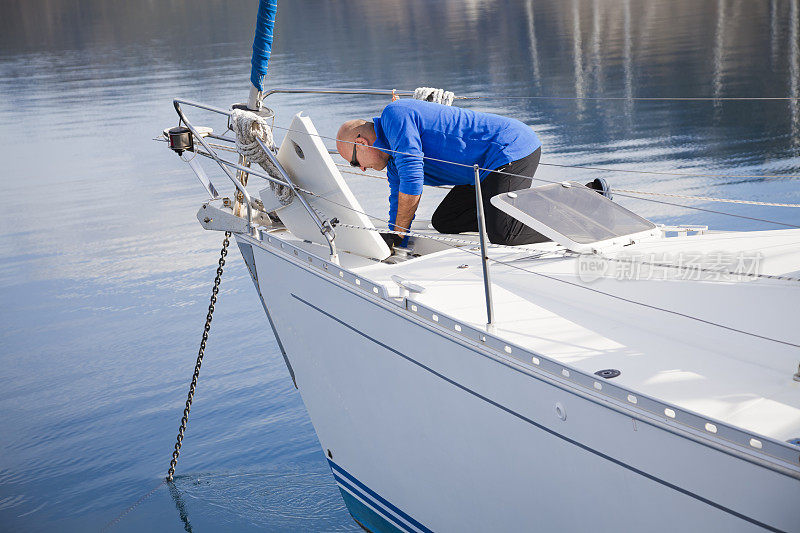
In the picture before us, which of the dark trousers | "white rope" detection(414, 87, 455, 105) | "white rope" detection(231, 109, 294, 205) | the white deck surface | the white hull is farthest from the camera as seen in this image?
"white rope" detection(414, 87, 455, 105)

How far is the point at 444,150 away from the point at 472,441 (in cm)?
150

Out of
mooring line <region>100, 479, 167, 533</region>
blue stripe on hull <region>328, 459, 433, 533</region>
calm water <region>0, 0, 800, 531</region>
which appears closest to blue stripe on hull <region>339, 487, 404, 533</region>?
blue stripe on hull <region>328, 459, 433, 533</region>

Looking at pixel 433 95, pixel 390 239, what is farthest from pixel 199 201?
pixel 390 239

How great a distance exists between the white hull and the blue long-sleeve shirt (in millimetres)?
682

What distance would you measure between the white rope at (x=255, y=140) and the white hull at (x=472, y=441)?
13.4 inches

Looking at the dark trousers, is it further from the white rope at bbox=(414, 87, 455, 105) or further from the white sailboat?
the white rope at bbox=(414, 87, 455, 105)

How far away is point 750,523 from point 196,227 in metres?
8.40

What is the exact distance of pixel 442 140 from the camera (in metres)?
4.06

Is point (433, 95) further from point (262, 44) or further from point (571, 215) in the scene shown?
point (571, 215)

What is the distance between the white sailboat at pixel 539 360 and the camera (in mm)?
2438

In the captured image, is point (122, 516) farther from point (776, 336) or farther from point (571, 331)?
point (776, 336)

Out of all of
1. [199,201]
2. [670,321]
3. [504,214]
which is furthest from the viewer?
[199,201]

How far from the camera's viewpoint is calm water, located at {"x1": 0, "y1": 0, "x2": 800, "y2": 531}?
535 centimetres

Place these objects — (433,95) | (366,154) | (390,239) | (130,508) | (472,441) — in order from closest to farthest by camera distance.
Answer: (472,441), (366,154), (390,239), (433,95), (130,508)
